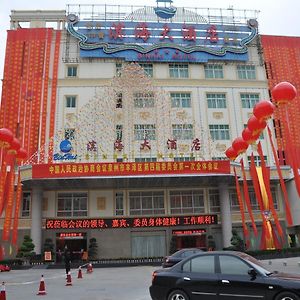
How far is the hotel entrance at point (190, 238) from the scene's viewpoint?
2950cm

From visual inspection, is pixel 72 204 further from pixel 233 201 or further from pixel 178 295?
pixel 178 295

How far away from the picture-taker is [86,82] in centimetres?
3297

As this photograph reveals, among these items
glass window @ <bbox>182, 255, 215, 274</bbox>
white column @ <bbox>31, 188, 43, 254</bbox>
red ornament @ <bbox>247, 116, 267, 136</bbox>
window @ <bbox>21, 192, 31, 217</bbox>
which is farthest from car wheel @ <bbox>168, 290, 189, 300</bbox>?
window @ <bbox>21, 192, 31, 217</bbox>

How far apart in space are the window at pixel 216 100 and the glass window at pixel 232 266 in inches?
1055

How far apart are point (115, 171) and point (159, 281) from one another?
18144 millimetres

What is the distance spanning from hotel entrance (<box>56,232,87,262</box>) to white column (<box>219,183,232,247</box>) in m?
10.4

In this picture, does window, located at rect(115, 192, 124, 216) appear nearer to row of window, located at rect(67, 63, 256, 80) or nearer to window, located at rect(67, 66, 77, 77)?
row of window, located at rect(67, 63, 256, 80)

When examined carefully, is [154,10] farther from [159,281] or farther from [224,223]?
[159,281]

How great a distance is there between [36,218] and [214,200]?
13.5 meters

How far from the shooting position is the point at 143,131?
31.3 metres

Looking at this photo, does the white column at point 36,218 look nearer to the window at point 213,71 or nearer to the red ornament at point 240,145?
the red ornament at point 240,145

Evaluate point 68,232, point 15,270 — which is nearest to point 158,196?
point 68,232

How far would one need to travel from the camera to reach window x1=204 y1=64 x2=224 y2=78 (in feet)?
114

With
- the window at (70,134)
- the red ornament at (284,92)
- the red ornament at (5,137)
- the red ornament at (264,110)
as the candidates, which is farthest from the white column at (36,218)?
the red ornament at (284,92)
